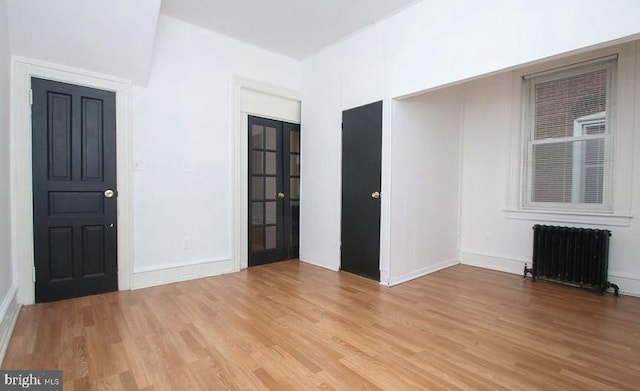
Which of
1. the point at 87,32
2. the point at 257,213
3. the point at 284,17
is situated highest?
the point at 284,17

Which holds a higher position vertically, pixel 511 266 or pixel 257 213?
pixel 257 213

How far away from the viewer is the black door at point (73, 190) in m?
2.89

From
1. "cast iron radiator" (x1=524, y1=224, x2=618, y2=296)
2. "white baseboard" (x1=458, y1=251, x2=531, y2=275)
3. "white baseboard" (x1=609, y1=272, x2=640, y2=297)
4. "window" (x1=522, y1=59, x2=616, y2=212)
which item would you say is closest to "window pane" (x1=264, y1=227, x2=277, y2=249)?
"white baseboard" (x1=458, y1=251, x2=531, y2=275)

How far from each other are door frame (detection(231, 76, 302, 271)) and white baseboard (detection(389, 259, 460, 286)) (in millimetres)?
2014

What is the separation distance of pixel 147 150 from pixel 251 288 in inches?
75.9

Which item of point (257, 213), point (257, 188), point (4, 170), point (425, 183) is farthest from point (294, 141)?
point (4, 170)

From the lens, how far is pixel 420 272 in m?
3.92

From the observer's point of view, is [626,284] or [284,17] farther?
[284,17]

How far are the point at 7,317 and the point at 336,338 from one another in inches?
95.8

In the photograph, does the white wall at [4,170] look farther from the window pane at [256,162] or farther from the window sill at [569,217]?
the window sill at [569,217]

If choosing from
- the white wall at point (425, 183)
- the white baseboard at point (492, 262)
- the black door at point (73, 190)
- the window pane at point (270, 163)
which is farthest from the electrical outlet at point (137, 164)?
the white baseboard at point (492, 262)

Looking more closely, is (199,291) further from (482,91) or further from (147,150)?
(482,91)

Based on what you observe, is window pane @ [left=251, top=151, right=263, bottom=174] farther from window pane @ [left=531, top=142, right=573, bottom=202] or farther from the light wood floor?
window pane @ [left=531, top=142, right=573, bottom=202]

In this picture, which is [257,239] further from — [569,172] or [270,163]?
[569,172]
